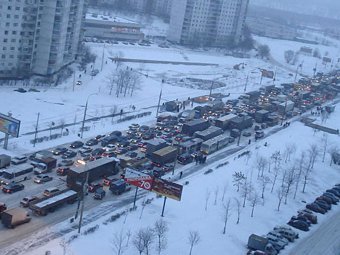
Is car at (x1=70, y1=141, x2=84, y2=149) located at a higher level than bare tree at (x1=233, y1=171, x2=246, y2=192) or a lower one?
lower

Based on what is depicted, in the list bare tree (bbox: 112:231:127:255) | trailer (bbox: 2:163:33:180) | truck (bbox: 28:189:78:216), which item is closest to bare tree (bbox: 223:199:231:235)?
bare tree (bbox: 112:231:127:255)

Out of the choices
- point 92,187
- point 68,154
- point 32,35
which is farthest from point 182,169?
point 32,35

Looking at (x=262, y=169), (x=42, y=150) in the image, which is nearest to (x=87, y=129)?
(x=42, y=150)

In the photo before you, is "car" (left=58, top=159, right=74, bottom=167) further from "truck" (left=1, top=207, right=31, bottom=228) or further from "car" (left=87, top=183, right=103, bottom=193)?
"truck" (left=1, top=207, right=31, bottom=228)

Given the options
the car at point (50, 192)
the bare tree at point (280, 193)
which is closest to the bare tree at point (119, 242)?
the car at point (50, 192)

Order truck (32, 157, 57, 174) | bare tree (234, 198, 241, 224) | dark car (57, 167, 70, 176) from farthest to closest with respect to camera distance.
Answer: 1. dark car (57, 167, 70, 176)
2. truck (32, 157, 57, 174)
3. bare tree (234, 198, 241, 224)

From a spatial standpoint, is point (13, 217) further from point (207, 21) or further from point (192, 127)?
point (207, 21)
